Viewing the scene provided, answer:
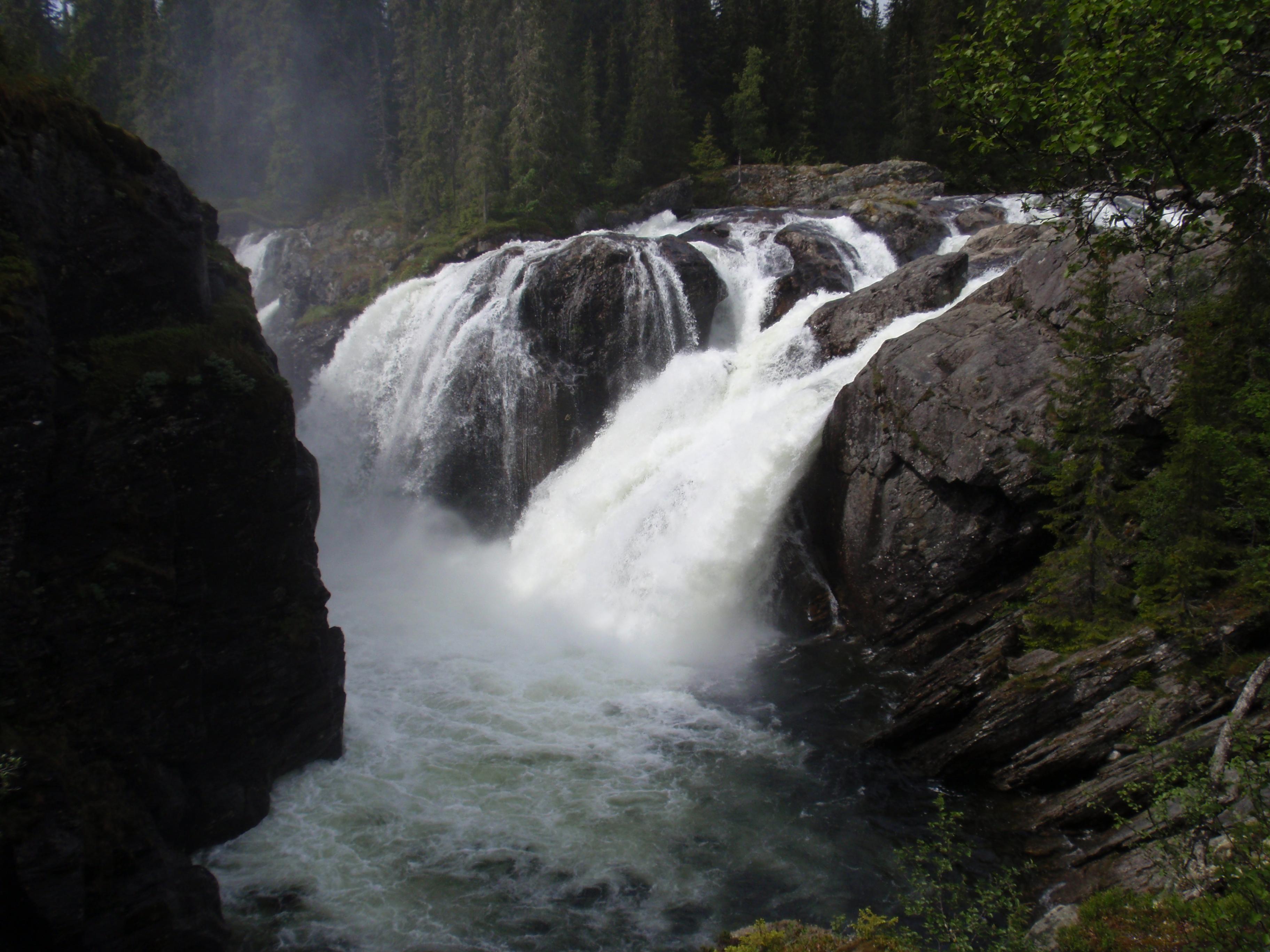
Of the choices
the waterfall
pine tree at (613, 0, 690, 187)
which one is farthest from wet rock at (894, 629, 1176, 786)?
pine tree at (613, 0, 690, 187)

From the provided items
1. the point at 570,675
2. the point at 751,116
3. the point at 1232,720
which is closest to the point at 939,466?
the point at 1232,720

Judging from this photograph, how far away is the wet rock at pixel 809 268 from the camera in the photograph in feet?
78.8

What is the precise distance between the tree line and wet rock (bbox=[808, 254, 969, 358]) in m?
20.7

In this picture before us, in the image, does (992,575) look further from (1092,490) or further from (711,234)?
(711,234)

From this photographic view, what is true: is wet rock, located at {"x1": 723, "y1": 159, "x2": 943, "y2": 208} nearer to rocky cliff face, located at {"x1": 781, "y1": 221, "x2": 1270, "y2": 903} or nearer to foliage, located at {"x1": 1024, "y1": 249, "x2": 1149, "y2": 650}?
rocky cliff face, located at {"x1": 781, "y1": 221, "x2": 1270, "y2": 903}

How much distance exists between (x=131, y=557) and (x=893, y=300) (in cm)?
1699

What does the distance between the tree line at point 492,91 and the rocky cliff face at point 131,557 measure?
27947 millimetres

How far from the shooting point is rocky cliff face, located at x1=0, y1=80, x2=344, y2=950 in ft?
23.9

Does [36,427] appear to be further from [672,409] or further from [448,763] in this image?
[672,409]

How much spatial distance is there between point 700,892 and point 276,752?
20.7 ft

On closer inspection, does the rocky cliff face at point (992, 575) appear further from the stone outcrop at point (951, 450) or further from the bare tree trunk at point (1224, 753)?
the bare tree trunk at point (1224, 753)

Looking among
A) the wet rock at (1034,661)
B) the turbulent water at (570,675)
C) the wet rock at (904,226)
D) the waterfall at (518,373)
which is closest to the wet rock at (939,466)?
the turbulent water at (570,675)

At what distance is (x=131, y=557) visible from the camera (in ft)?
27.6

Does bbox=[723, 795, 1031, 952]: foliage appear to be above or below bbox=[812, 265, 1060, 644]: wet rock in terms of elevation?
below
